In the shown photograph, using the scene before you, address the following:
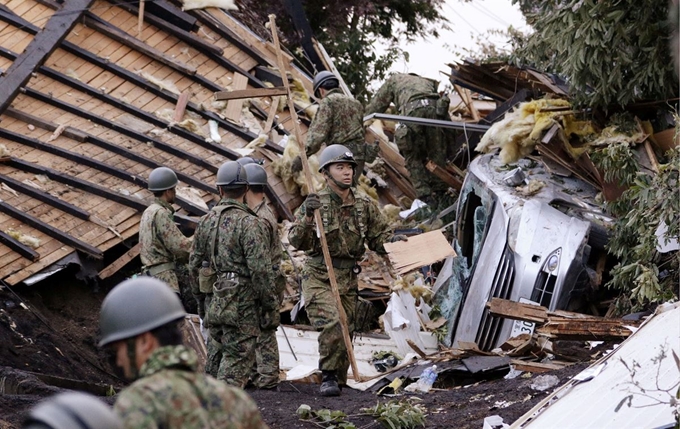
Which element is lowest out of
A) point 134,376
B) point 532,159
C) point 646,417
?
point 646,417

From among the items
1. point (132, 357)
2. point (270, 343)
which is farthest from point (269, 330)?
point (132, 357)

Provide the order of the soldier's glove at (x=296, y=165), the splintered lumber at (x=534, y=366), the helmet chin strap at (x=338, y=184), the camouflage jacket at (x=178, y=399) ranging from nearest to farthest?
1. the camouflage jacket at (x=178, y=399)
2. the splintered lumber at (x=534, y=366)
3. the helmet chin strap at (x=338, y=184)
4. the soldier's glove at (x=296, y=165)

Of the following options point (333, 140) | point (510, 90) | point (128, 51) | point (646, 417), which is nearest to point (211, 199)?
point (333, 140)

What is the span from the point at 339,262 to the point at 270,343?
86 cm

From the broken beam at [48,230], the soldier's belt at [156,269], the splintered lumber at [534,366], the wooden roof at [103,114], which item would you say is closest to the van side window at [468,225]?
the splintered lumber at [534,366]

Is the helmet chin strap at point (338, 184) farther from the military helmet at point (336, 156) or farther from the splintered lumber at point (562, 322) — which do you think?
the splintered lumber at point (562, 322)

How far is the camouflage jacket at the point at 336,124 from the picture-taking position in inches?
493

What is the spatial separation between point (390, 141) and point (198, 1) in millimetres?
3355

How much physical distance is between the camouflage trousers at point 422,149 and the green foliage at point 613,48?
12.3 feet

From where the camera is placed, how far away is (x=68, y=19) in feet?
47.3

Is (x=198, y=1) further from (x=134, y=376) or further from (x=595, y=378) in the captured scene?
(x=134, y=376)

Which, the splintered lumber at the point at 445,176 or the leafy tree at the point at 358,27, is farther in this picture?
the leafy tree at the point at 358,27

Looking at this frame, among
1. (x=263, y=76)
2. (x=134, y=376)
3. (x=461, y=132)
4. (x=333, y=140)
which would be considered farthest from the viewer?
(x=263, y=76)

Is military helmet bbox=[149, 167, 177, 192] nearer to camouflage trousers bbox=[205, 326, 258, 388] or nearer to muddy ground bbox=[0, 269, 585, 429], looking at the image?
muddy ground bbox=[0, 269, 585, 429]
